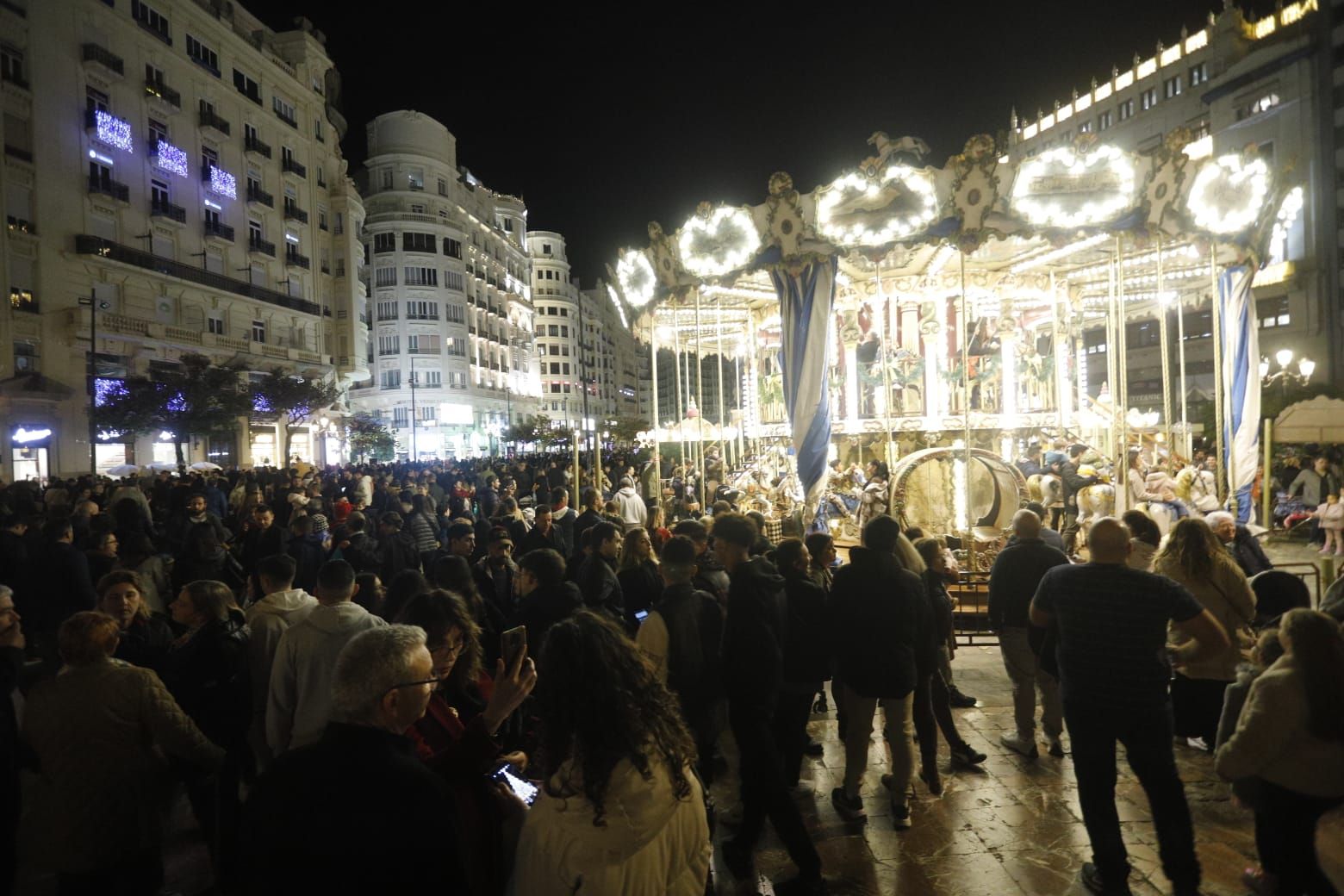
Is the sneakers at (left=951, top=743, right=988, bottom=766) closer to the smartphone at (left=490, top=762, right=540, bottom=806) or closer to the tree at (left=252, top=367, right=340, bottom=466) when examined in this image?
the smartphone at (left=490, top=762, right=540, bottom=806)

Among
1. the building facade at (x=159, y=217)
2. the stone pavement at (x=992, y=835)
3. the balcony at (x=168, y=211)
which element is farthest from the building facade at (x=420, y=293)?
the stone pavement at (x=992, y=835)

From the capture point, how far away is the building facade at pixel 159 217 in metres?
25.5

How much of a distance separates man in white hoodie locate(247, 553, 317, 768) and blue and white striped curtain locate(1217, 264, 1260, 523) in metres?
12.6

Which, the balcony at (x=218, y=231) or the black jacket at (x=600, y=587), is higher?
the balcony at (x=218, y=231)

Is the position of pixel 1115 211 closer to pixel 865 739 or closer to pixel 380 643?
pixel 865 739

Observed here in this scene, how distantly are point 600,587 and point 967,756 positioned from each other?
281 centimetres

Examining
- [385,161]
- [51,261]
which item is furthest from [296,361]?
[385,161]

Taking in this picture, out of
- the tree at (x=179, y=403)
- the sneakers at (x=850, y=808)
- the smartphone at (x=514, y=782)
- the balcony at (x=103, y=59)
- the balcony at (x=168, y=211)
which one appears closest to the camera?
the smartphone at (x=514, y=782)

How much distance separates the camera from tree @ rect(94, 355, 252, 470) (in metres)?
25.2

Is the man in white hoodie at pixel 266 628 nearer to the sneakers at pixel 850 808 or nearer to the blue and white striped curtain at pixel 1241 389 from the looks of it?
the sneakers at pixel 850 808

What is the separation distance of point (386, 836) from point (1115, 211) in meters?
10.1

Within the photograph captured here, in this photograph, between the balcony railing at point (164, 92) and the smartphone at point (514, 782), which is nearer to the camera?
the smartphone at point (514, 782)

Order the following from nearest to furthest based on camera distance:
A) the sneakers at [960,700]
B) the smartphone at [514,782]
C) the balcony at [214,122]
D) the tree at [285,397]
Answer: the smartphone at [514,782]
the sneakers at [960,700]
the tree at [285,397]
the balcony at [214,122]

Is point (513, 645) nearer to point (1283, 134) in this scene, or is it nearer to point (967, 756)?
point (967, 756)
